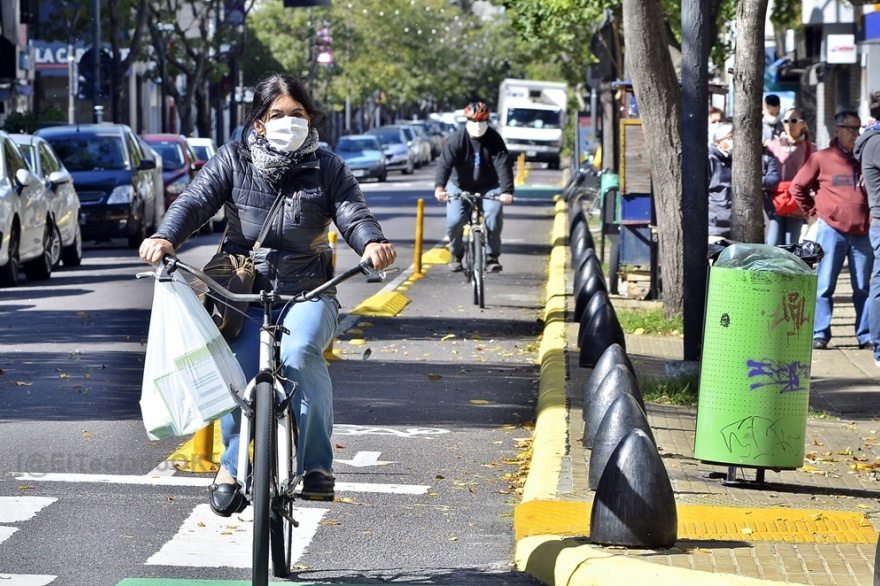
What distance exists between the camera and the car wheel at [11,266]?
17.7m

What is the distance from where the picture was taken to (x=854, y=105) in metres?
31.2

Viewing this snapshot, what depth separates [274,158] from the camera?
5.94 metres

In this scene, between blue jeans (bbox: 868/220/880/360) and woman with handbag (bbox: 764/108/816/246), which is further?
woman with handbag (bbox: 764/108/816/246)

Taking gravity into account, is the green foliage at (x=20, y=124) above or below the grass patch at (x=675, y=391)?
above

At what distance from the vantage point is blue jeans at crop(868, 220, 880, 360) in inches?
458

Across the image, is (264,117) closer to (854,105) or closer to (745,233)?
(745,233)

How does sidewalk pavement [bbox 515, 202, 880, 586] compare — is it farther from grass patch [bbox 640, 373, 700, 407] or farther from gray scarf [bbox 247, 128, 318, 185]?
gray scarf [bbox 247, 128, 318, 185]

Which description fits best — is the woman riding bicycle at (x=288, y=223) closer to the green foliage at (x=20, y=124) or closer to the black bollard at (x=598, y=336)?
the black bollard at (x=598, y=336)

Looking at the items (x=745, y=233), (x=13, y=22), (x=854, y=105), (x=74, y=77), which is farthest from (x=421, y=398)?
(x=74, y=77)

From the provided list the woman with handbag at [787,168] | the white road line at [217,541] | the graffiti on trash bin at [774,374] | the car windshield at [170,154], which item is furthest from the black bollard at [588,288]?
the car windshield at [170,154]

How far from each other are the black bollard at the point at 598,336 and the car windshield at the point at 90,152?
45.7 ft

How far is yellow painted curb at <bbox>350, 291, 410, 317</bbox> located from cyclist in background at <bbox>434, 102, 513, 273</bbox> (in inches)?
36.1

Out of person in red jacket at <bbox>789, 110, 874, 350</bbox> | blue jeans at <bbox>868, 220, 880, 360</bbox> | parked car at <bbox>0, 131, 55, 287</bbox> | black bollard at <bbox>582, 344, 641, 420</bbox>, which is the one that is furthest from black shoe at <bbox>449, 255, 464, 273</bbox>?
black bollard at <bbox>582, 344, 641, 420</bbox>

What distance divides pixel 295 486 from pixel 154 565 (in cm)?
77
